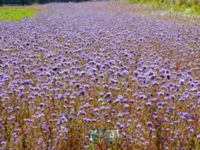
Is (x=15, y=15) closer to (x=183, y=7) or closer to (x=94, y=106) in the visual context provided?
(x=183, y=7)

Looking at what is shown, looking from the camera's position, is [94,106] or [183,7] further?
[183,7]

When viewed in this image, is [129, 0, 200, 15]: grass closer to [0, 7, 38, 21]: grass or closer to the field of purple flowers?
[0, 7, 38, 21]: grass

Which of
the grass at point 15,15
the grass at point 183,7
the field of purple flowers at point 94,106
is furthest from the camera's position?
the grass at point 15,15

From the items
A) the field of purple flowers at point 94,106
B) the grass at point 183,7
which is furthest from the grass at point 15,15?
the field of purple flowers at point 94,106

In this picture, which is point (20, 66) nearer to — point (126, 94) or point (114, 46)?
point (126, 94)

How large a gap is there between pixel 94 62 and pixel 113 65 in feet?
1.30

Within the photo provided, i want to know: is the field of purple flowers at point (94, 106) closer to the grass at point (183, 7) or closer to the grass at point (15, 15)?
the grass at point (183, 7)

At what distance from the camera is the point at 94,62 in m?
6.78

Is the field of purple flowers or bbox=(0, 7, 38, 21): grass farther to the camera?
bbox=(0, 7, 38, 21): grass

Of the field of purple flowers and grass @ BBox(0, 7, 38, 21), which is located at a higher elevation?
the field of purple flowers

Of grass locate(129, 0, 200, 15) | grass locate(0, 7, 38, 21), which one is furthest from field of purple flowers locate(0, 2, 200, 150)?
grass locate(0, 7, 38, 21)

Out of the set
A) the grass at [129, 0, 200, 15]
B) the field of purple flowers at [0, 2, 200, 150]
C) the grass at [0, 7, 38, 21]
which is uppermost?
the field of purple flowers at [0, 2, 200, 150]

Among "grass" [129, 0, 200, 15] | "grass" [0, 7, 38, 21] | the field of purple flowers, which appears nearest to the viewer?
the field of purple flowers

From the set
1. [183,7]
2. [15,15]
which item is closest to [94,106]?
[183,7]
